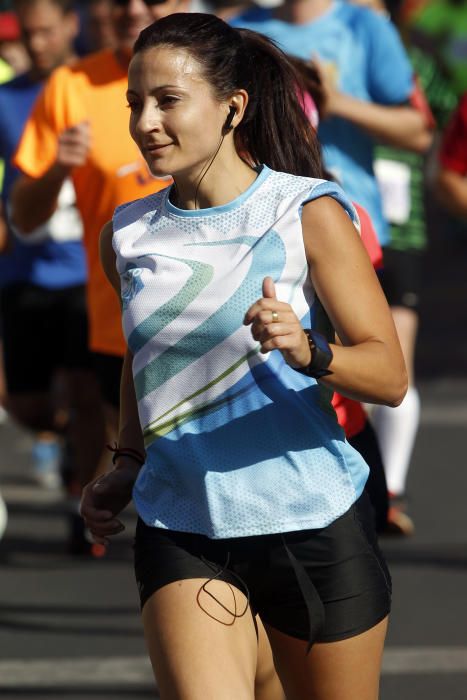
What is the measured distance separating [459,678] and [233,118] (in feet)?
8.39

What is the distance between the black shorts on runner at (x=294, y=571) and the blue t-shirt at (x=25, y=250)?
3817 mm

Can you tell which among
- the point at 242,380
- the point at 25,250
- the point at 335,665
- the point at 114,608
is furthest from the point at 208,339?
the point at 25,250

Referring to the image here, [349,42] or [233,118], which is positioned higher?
[233,118]

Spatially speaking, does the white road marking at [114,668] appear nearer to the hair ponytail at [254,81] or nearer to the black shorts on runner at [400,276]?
the black shorts on runner at [400,276]

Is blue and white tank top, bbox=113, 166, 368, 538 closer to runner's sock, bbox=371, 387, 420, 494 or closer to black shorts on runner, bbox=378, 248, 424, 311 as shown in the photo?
black shorts on runner, bbox=378, 248, 424, 311

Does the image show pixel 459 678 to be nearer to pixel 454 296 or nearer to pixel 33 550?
pixel 33 550

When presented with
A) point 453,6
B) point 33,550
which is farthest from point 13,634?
point 453,6

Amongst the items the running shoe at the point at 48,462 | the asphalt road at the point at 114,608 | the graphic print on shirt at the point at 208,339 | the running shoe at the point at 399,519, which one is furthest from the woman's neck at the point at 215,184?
the running shoe at the point at 48,462

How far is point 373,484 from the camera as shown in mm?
4043

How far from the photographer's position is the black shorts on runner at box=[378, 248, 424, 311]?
6.76m

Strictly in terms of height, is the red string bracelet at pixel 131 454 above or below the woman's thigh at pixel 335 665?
above

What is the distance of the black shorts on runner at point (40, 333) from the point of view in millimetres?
7141

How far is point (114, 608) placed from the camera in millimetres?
6242

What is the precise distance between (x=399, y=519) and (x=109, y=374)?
66.9 inches
